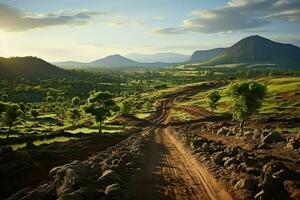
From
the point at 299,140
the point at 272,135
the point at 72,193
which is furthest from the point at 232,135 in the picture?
the point at 72,193

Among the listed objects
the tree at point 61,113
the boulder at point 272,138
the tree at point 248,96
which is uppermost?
the tree at point 248,96

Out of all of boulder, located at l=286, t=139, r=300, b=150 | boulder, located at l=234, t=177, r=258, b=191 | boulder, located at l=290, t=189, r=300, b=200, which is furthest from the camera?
boulder, located at l=286, t=139, r=300, b=150

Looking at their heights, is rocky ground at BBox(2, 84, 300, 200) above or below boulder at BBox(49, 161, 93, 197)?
below

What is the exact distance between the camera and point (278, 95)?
5374 inches

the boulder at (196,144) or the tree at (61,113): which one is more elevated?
the boulder at (196,144)

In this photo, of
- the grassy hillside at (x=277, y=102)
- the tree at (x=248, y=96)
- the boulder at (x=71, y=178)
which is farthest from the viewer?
the grassy hillside at (x=277, y=102)

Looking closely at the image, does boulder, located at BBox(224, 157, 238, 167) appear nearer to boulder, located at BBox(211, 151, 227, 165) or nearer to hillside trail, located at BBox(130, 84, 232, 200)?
boulder, located at BBox(211, 151, 227, 165)

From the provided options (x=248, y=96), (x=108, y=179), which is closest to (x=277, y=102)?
(x=248, y=96)

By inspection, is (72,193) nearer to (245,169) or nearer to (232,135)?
(245,169)

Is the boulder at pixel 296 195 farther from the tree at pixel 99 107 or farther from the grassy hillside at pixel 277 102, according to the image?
the grassy hillside at pixel 277 102

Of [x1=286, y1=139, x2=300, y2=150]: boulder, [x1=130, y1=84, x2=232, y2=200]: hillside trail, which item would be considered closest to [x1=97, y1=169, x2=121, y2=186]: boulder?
[x1=130, y1=84, x2=232, y2=200]: hillside trail

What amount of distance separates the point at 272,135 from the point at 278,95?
310 feet

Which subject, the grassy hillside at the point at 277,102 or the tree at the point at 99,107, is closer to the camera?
the tree at the point at 99,107

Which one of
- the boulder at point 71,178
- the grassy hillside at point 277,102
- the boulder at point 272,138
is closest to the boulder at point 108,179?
the boulder at point 71,178
